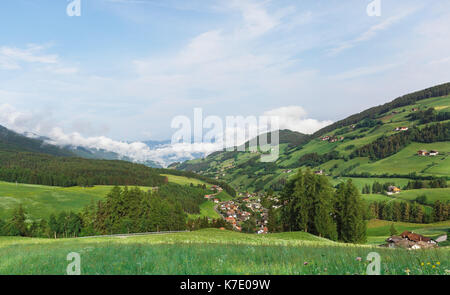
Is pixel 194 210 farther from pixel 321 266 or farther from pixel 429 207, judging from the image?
pixel 321 266

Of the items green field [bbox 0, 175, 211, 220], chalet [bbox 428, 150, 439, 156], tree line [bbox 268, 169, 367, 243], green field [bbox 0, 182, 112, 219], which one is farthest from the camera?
chalet [bbox 428, 150, 439, 156]

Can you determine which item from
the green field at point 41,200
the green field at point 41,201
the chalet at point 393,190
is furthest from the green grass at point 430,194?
the green field at point 41,200

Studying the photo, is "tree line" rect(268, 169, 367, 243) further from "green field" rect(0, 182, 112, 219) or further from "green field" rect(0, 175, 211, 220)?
"green field" rect(0, 182, 112, 219)

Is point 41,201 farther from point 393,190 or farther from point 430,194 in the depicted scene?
point 430,194

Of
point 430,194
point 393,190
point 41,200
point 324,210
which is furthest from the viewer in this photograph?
point 393,190

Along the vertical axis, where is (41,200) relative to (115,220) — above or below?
below

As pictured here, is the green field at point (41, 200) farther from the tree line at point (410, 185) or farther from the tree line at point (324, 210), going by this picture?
the tree line at point (410, 185)

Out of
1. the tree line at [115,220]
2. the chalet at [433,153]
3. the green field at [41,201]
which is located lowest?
the green field at [41,201]

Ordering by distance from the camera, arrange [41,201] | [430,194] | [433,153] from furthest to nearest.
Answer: [433,153]
[41,201]
[430,194]

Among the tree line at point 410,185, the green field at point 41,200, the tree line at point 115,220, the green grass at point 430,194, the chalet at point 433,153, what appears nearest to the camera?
the tree line at point 115,220

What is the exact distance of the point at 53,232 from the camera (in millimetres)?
79938

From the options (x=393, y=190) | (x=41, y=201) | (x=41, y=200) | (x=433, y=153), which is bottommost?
(x=393, y=190)

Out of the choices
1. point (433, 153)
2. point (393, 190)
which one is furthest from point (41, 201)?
point (433, 153)

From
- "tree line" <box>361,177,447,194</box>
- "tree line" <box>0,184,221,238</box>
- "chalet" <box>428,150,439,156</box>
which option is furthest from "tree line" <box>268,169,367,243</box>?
"chalet" <box>428,150,439,156</box>
